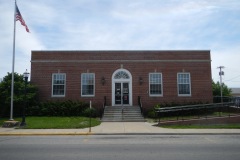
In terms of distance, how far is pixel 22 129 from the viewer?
52.3 ft

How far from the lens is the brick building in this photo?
25.8 metres

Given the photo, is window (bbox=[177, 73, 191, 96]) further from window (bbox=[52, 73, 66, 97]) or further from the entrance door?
window (bbox=[52, 73, 66, 97])

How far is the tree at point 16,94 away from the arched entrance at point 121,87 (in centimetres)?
788

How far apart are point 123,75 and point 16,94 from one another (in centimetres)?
1053

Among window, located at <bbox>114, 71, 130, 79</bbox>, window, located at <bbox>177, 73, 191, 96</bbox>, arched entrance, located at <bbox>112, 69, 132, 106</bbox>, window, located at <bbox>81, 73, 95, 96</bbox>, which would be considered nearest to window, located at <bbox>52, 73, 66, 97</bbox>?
window, located at <bbox>81, 73, 95, 96</bbox>

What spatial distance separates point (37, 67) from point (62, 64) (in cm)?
261

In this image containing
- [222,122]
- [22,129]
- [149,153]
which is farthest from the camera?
[222,122]

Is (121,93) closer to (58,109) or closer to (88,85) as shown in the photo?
(88,85)

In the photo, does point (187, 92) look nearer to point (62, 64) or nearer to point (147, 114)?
point (147, 114)

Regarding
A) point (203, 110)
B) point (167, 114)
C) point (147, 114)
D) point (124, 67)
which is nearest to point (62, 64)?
point (124, 67)

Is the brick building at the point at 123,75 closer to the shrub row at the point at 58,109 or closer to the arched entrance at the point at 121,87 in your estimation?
the arched entrance at the point at 121,87

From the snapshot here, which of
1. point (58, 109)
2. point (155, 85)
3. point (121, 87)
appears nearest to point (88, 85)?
point (121, 87)

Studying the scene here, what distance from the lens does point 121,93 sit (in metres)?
25.8

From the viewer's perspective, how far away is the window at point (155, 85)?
25.9m
